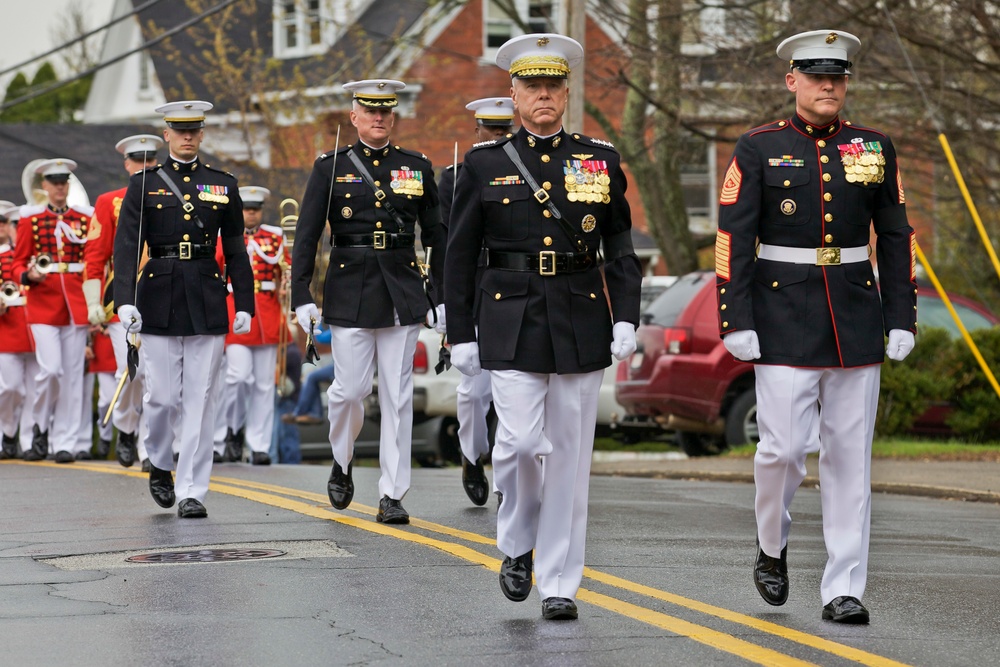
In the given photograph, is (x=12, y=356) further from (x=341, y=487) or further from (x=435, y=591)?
(x=435, y=591)

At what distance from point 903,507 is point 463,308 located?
234 inches

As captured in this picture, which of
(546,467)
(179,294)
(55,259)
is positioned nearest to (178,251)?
(179,294)

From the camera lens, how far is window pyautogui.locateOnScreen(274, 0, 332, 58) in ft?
117

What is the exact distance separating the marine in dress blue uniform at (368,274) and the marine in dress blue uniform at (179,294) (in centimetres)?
74

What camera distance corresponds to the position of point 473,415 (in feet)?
36.9

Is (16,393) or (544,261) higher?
(544,261)

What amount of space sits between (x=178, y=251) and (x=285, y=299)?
19.6ft

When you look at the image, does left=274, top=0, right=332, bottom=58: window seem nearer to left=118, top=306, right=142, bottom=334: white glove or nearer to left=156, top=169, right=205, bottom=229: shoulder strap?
left=156, top=169, right=205, bottom=229: shoulder strap

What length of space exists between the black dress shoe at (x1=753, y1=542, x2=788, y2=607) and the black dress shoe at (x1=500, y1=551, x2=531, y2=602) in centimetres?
91

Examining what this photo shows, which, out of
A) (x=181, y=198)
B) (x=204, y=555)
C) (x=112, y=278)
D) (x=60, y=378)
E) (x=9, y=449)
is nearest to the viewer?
(x=204, y=555)

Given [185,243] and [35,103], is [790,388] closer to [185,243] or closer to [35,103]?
[185,243]

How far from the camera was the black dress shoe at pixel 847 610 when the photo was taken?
273 inches

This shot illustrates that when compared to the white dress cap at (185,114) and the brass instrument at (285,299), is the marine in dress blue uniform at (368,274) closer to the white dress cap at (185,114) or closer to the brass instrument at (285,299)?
the white dress cap at (185,114)

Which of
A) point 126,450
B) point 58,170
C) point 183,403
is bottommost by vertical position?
point 126,450
